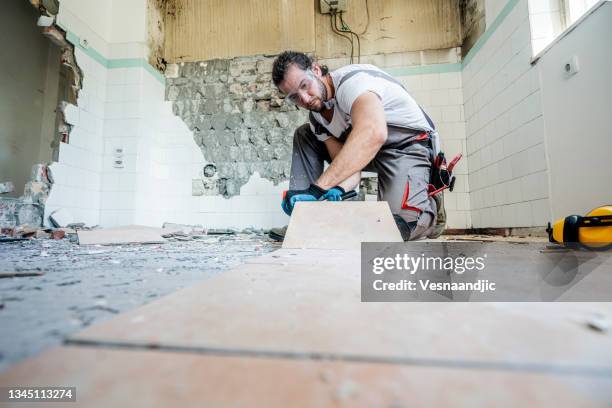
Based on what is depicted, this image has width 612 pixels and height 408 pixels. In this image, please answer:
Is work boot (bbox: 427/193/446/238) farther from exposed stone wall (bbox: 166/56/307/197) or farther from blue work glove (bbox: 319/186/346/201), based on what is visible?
exposed stone wall (bbox: 166/56/307/197)

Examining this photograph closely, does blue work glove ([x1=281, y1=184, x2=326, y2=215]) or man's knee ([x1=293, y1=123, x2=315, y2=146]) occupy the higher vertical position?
man's knee ([x1=293, y1=123, x2=315, y2=146])

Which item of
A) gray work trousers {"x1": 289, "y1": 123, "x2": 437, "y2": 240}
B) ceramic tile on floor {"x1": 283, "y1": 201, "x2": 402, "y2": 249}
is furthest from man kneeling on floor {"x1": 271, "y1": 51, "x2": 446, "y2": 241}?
ceramic tile on floor {"x1": 283, "y1": 201, "x2": 402, "y2": 249}

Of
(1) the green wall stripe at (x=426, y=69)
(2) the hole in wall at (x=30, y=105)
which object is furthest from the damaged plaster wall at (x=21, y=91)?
(1) the green wall stripe at (x=426, y=69)

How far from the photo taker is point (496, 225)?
7.72 feet

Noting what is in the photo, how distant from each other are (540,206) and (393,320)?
2.09m

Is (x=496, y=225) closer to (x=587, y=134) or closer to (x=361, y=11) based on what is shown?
(x=587, y=134)

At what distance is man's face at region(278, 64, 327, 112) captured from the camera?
1.52m

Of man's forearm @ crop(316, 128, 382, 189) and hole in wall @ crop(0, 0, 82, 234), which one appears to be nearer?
man's forearm @ crop(316, 128, 382, 189)

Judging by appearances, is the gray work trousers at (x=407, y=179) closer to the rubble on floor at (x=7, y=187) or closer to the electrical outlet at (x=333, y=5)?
the electrical outlet at (x=333, y=5)

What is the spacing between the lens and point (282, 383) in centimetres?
18

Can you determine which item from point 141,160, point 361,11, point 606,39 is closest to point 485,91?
point 606,39

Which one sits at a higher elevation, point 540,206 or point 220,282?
point 540,206

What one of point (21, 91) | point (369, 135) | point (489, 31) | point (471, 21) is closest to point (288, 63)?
point (369, 135)

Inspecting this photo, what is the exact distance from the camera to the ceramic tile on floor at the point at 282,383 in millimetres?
163
